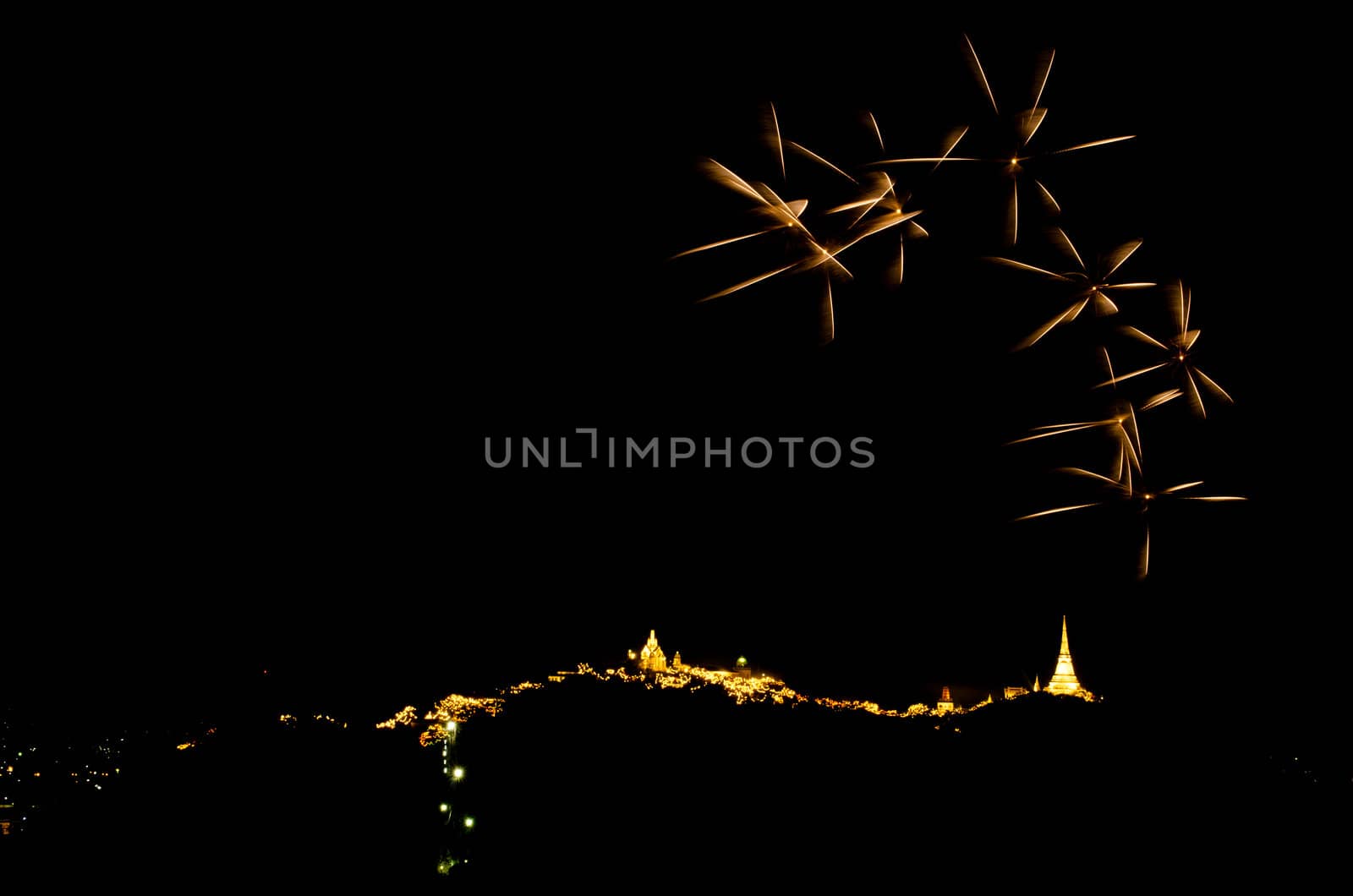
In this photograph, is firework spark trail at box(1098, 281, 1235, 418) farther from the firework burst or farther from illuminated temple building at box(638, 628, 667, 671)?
illuminated temple building at box(638, 628, 667, 671)

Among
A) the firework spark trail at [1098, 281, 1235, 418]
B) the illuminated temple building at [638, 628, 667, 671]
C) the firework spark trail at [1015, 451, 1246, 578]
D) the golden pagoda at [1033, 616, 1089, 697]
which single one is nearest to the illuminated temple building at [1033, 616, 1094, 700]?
the golden pagoda at [1033, 616, 1089, 697]

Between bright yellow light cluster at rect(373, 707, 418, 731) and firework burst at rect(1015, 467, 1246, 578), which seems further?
bright yellow light cluster at rect(373, 707, 418, 731)

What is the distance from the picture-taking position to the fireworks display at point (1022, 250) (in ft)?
12.6

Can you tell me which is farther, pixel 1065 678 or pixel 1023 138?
pixel 1065 678

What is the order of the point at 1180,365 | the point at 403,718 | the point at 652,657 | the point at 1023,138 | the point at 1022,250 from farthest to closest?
the point at 652,657, the point at 403,718, the point at 1180,365, the point at 1022,250, the point at 1023,138

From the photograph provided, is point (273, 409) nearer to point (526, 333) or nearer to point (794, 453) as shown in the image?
point (526, 333)

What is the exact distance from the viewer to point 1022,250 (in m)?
4.23

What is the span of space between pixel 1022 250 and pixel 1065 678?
10.8 feet

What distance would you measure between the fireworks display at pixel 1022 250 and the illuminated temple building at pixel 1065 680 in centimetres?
95

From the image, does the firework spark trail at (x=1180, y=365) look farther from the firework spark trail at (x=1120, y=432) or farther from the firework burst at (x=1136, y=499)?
the firework burst at (x=1136, y=499)

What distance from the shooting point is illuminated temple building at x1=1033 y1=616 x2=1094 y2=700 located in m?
5.16

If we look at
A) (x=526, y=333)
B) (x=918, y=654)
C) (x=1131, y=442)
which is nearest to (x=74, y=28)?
(x=526, y=333)

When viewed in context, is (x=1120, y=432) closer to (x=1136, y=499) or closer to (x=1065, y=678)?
(x=1136, y=499)

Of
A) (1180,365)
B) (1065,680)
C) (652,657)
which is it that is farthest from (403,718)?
(1180,365)
